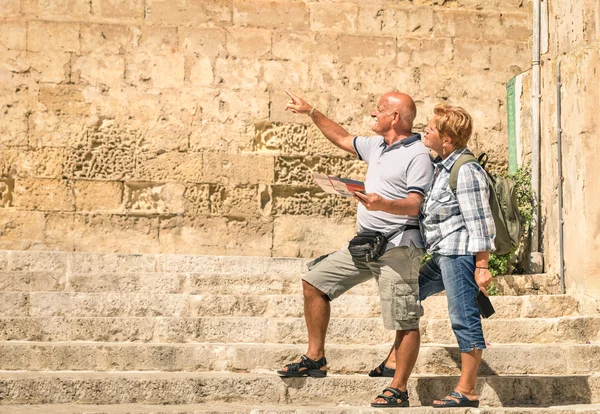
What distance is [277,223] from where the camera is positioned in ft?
35.8

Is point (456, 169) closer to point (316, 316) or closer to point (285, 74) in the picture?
point (316, 316)

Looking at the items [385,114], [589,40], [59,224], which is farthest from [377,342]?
[59,224]

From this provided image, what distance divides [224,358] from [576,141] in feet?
12.7

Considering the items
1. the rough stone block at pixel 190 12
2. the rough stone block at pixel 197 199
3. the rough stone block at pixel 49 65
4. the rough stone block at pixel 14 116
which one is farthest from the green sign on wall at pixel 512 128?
the rough stone block at pixel 14 116

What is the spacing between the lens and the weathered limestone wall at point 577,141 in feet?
27.5

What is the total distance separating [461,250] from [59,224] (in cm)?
602

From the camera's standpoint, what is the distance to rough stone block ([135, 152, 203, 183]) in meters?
10.8

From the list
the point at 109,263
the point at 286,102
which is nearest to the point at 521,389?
the point at 109,263

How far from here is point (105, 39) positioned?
35.3 ft

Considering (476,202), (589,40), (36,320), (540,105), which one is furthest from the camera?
(540,105)

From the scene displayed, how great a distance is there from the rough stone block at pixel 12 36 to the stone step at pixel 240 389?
5.46 m

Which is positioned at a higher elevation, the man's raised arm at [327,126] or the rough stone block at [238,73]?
the rough stone block at [238,73]

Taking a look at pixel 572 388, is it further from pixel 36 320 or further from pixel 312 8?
pixel 312 8

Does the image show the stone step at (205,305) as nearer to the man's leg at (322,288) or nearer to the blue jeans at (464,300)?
the man's leg at (322,288)
